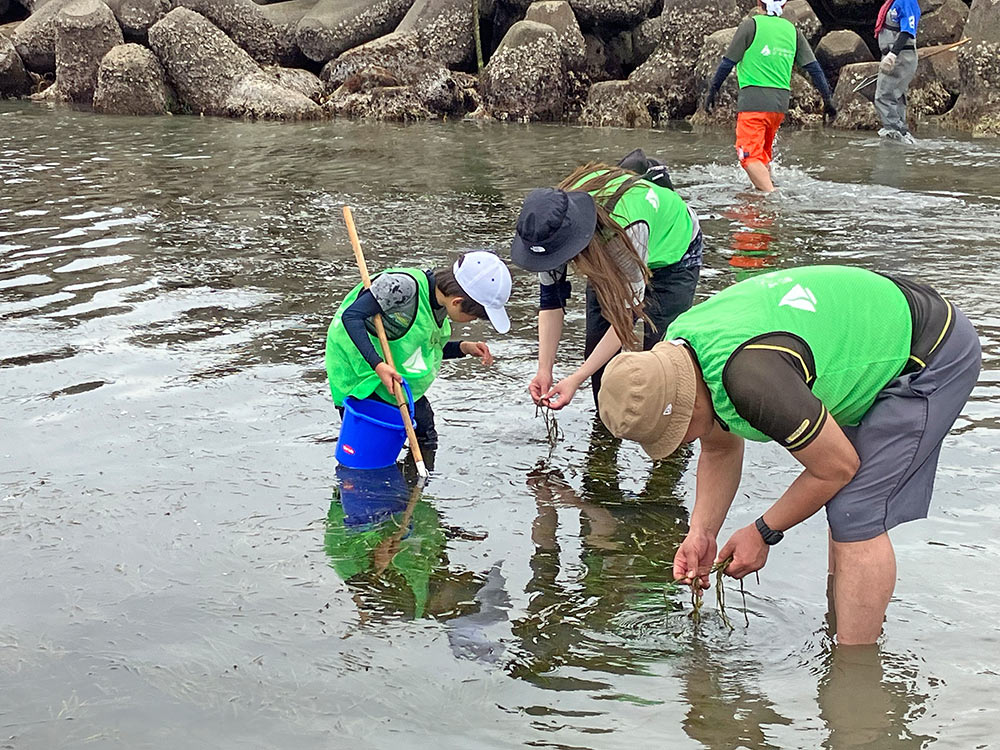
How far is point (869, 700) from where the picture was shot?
306 cm

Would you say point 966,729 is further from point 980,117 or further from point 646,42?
point 646,42

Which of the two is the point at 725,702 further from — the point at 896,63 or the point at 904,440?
the point at 896,63

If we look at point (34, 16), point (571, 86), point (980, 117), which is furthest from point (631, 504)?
point (34, 16)

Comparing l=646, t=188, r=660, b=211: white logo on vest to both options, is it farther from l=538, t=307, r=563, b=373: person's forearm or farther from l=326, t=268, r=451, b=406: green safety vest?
l=326, t=268, r=451, b=406: green safety vest

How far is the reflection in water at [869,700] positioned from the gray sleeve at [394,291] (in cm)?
213

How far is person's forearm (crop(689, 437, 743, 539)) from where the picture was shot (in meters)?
3.19

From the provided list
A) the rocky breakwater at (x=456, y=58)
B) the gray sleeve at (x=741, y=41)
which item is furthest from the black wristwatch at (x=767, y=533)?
the rocky breakwater at (x=456, y=58)

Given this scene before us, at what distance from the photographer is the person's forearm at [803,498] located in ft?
9.42

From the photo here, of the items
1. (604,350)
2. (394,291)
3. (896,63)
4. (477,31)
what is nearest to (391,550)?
(394,291)

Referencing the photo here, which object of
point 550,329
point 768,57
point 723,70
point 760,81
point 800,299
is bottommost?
point 550,329

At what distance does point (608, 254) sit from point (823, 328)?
1.33 m

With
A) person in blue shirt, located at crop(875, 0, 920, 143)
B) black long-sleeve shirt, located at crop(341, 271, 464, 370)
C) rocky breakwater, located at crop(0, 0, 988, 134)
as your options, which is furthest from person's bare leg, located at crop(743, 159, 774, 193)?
black long-sleeve shirt, located at crop(341, 271, 464, 370)

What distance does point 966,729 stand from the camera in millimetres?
2924

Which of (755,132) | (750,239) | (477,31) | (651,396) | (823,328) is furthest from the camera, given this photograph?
(477,31)
